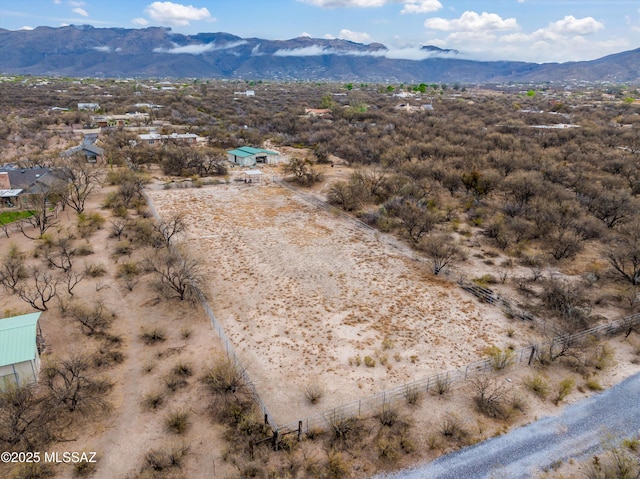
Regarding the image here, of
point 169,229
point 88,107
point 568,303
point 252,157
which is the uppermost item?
point 88,107

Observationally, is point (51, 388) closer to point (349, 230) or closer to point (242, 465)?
point (242, 465)

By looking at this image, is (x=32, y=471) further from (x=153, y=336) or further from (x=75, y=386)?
(x=153, y=336)

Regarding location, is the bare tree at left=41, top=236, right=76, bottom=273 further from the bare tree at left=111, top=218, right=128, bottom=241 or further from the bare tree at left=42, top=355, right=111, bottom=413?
the bare tree at left=42, top=355, right=111, bottom=413

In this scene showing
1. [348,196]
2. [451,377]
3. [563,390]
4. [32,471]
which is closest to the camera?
[32,471]

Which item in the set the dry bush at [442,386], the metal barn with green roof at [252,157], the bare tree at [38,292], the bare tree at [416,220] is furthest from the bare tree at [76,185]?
the dry bush at [442,386]

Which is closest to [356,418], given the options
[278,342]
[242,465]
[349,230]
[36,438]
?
[242,465]

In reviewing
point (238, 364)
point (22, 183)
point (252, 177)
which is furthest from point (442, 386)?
point (22, 183)
